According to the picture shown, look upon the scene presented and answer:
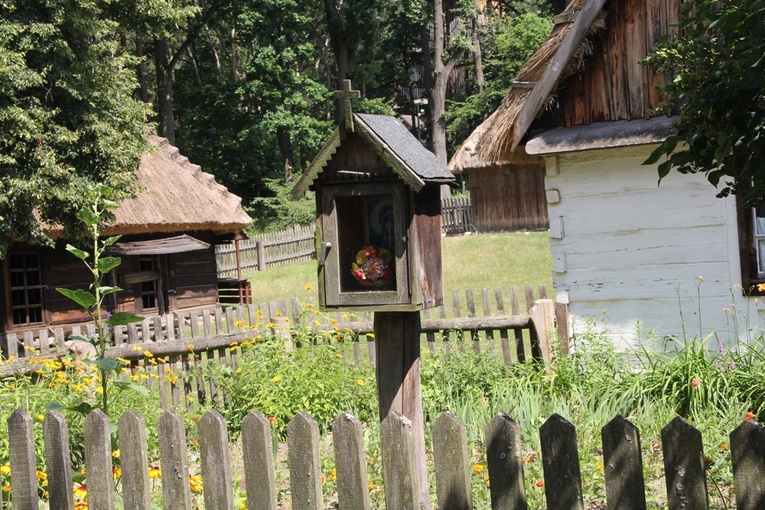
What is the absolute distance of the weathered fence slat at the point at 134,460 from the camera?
305 centimetres

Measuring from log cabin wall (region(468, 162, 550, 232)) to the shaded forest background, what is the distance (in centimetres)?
514

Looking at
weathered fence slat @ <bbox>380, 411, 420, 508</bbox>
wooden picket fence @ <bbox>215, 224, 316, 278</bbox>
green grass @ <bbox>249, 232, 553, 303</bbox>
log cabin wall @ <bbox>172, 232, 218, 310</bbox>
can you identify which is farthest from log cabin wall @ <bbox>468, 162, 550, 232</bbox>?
weathered fence slat @ <bbox>380, 411, 420, 508</bbox>

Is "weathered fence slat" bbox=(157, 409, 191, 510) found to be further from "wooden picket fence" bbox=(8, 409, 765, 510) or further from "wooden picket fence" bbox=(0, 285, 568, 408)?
"wooden picket fence" bbox=(0, 285, 568, 408)

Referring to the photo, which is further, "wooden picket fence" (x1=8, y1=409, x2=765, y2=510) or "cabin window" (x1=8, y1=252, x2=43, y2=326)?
"cabin window" (x1=8, y1=252, x2=43, y2=326)

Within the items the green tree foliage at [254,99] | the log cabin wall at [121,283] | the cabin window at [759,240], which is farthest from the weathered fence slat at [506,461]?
the green tree foliage at [254,99]

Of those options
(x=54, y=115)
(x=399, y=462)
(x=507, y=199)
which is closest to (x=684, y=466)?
(x=399, y=462)

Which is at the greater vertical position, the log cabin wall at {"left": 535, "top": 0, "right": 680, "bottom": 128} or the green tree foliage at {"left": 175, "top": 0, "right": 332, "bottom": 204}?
the green tree foliage at {"left": 175, "top": 0, "right": 332, "bottom": 204}

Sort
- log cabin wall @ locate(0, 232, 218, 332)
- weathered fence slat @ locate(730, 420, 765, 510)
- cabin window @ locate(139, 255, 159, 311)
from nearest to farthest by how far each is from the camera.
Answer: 1. weathered fence slat @ locate(730, 420, 765, 510)
2. log cabin wall @ locate(0, 232, 218, 332)
3. cabin window @ locate(139, 255, 159, 311)

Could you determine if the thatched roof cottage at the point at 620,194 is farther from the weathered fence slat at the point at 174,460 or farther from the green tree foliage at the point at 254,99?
the green tree foliage at the point at 254,99

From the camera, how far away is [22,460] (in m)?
3.29

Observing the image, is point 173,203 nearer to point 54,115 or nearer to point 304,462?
point 54,115

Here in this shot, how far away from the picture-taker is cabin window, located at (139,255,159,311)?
2105 cm

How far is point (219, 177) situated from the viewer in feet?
128

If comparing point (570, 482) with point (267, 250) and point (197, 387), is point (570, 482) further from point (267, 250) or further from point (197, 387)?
point (267, 250)
